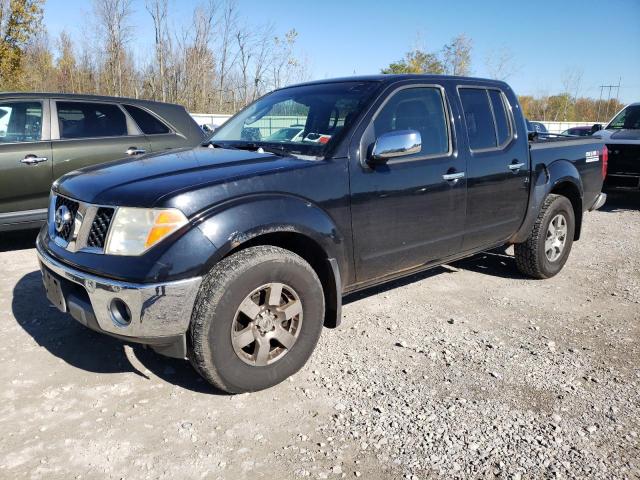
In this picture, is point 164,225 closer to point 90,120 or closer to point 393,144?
point 393,144

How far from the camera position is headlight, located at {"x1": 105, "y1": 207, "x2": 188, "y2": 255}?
8.05 ft

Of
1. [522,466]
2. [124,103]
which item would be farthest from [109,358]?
[124,103]

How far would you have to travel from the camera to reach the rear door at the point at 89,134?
5.50 metres

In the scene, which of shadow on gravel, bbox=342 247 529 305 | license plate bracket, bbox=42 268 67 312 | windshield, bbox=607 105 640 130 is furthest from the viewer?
windshield, bbox=607 105 640 130

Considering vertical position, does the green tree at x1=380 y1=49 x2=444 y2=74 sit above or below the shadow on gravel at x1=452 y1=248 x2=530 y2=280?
above

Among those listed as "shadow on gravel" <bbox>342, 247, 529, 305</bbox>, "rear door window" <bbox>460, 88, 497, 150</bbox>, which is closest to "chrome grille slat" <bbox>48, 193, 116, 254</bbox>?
"shadow on gravel" <bbox>342, 247, 529, 305</bbox>

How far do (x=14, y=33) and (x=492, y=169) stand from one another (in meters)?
20.2

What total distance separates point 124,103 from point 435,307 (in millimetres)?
4435

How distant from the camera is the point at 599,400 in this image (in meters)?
2.85

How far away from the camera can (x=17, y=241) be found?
19.9 feet

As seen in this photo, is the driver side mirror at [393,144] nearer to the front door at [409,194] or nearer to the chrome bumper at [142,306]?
the front door at [409,194]

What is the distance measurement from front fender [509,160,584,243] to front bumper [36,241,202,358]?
3.25 metres

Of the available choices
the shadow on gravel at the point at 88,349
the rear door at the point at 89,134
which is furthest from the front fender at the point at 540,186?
the rear door at the point at 89,134

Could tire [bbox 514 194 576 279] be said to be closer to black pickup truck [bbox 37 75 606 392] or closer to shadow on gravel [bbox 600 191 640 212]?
black pickup truck [bbox 37 75 606 392]
